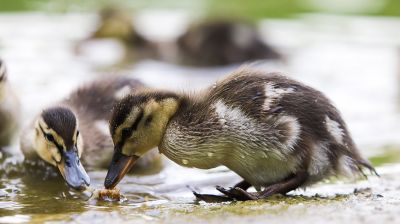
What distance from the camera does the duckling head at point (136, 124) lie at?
430 cm

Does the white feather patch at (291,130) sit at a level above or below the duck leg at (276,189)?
above

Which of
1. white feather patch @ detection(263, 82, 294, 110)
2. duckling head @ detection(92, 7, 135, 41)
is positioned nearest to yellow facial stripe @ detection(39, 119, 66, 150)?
white feather patch @ detection(263, 82, 294, 110)

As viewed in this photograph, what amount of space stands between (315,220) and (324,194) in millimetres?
991

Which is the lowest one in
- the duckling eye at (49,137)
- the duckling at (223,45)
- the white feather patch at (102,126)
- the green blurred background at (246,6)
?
the duckling eye at (49,137)

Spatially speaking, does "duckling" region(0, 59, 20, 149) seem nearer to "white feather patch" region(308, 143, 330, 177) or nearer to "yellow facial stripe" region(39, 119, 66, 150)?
"yellow facial stripe" region(39, 119, 66, 150)

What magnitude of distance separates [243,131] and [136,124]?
500 mm

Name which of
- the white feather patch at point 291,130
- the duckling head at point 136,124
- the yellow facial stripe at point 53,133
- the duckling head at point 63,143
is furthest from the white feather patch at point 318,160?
the yellow facial stripe at point 53,133

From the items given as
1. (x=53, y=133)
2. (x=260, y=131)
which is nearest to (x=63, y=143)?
(x=53, y=133)

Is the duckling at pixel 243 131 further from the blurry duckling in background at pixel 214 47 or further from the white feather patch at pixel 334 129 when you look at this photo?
the blurry duckling in background at pixel 214 47

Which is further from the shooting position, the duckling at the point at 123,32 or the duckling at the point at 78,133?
the duckling at the point at 123,32

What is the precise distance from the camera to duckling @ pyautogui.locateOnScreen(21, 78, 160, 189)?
4723 millimetres

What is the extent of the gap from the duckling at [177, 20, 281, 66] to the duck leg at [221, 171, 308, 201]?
5622 mm

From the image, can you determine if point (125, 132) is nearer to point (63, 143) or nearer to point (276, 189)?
point (63, 143)

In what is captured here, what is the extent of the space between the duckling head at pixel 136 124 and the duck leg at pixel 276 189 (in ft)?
1.55
